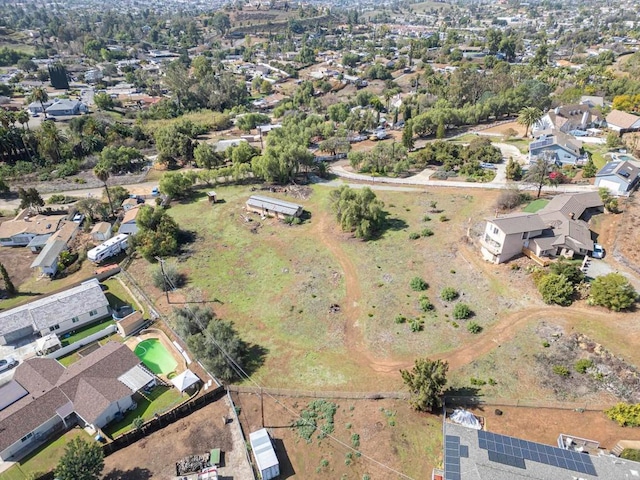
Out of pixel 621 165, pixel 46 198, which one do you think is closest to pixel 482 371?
pixel 621 165

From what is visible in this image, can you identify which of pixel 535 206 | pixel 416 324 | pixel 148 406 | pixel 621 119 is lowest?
pixel 148 406

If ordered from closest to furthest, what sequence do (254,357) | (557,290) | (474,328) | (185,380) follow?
(185,380), (254,357), (474,328), (557,290)

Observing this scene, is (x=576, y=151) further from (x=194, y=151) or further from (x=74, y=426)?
(x=74, y=426)

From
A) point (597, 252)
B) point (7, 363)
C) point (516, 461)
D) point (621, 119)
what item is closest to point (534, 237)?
point (597, 252)

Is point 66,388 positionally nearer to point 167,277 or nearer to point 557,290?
point 167,277

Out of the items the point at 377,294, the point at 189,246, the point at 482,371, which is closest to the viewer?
the point at 482,371

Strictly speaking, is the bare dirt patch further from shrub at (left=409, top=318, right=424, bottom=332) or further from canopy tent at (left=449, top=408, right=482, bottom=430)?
shrub at (left=409, top=318, right=424, bottom=332)

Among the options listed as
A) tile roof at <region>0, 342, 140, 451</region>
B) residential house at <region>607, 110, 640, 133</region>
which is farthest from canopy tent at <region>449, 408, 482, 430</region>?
residential house at <region>607, 110, 640, 133</region>
